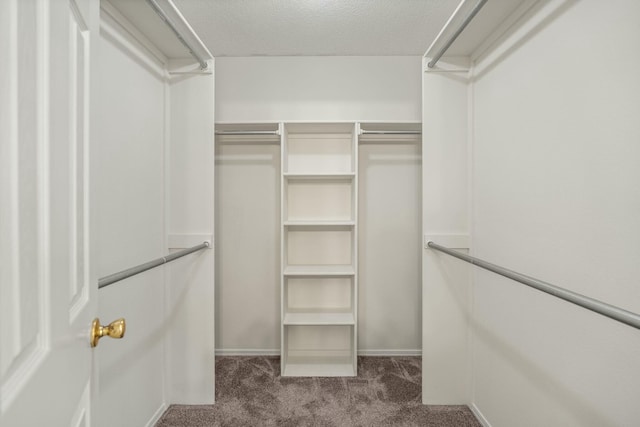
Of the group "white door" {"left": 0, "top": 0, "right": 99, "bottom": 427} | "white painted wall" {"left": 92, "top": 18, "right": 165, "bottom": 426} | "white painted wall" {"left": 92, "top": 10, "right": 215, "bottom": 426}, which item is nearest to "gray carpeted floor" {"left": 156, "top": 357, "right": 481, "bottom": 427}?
"white painted wall" {"left": 92, "top": 10, "right": 215, "bottom": 426}

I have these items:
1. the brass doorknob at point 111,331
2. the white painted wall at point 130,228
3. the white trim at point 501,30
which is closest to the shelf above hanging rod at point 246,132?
the white painted wall at point 130,228

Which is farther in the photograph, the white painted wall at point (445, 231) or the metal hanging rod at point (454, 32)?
the white painted wall at point (445, 231)

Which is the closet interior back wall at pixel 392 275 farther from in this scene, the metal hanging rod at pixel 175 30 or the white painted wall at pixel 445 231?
the metal hanging rod at pixel 175 30

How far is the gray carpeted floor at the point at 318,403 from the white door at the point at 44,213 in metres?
1.36

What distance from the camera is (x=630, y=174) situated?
932 millimetres

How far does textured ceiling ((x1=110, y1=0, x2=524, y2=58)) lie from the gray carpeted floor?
2040mm

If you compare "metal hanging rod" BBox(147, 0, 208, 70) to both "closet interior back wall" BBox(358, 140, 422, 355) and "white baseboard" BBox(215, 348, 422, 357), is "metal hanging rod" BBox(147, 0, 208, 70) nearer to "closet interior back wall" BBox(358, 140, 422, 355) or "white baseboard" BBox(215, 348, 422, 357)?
"closet interior back wall" BBox(358, 140, 422, 355)

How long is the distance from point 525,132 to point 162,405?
2.32 m

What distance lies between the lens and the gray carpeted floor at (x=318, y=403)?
1804 mm

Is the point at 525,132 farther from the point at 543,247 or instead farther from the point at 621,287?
the point at 621,287

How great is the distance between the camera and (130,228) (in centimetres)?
153

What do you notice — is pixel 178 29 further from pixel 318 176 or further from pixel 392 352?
pixel 392 352

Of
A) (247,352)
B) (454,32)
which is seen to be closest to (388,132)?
(454,32)

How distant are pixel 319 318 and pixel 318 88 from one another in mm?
1699
